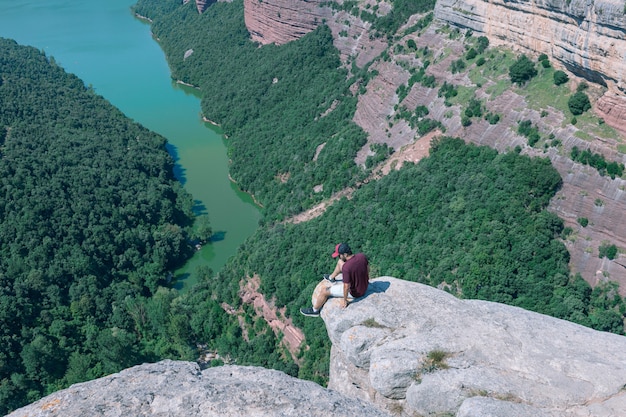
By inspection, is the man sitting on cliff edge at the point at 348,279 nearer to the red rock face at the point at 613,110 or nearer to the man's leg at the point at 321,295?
the man's leg at the point at 321,295

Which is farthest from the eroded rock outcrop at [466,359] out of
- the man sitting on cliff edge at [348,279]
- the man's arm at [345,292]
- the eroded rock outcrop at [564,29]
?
the eroded rock outcrop at [564,29]

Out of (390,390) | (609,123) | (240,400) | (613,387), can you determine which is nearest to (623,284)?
(609,123)

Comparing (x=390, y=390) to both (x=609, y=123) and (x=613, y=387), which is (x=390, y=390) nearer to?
(x=613, y=387)

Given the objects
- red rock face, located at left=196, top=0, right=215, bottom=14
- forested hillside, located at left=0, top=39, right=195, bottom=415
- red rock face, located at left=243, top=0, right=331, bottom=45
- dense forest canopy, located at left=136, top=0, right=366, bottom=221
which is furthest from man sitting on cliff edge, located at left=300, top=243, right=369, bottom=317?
red rock face, located at left=196, top=0, right=215, bottom=14

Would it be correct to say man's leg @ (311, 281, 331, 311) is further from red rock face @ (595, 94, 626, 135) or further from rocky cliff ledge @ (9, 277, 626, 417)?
red rock face @ (595, 94, 626, 135)

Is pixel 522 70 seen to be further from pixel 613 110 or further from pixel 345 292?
pixel 345 292
